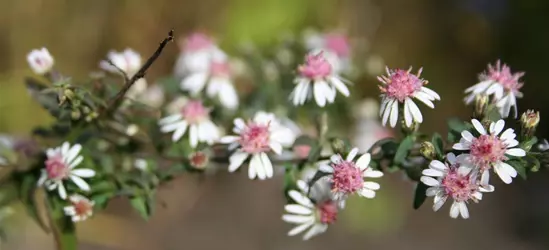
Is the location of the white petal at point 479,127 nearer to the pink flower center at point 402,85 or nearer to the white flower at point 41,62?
the pink flower center at point 402,85

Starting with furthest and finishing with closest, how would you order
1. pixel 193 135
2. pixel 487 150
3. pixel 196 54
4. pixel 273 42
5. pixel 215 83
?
pixel 273 42 < pixel 196 54 < pixel 215 83 < pixel 193 135 < pixel 487 150

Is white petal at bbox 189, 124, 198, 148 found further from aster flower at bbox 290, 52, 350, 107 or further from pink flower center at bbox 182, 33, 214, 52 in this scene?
pink flower center at bbox 182, 33, 214, 52

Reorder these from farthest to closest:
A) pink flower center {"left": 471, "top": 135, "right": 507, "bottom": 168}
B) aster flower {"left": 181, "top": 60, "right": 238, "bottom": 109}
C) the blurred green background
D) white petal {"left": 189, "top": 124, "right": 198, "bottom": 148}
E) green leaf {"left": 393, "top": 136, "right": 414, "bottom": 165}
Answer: the blurred green background < aster flower {"left": 181, "top": 60, "right": 238, "bottom": 109} < white petal {"left": 189, "top": 124, "right": 198, "bottom": 148} < green leaf {"left": 393, "top": 136, "right": 414, "bottom": 165} < pink flower center {"left": 471, "top": 135, "right": 507, "bottom": 168}

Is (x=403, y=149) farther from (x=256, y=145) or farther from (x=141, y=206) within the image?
(x=141, y=206)

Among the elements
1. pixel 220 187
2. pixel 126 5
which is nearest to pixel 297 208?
pixel 220 187

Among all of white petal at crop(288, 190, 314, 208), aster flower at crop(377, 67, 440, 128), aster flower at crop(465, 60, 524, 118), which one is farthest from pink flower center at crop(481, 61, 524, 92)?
white petal at crop(288, 190, 314, 208)

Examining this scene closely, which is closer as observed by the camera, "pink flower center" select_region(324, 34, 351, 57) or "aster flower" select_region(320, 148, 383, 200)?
"aster flower" select_region(320, 148, 383, 200)

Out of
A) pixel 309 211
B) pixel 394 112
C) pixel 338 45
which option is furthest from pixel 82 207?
pixel 338 45

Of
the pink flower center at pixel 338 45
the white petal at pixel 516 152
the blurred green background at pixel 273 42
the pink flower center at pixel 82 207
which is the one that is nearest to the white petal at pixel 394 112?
the white petal at pixel 516 152
